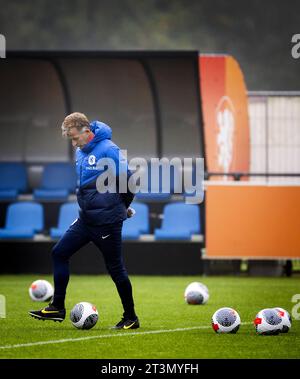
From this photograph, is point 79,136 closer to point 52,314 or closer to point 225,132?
point 52,314

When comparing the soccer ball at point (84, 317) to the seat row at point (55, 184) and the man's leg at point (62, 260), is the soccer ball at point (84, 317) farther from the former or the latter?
the seat row at point (55, 184)

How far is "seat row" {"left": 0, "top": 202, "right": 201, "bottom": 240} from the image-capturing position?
21.9 m

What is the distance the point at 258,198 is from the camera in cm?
2167

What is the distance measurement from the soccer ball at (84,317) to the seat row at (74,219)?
870cm

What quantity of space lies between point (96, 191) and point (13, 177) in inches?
440

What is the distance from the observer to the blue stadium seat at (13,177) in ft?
77.7

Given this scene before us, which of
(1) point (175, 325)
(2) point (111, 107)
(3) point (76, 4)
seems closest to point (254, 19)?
(3) point (76, 4)

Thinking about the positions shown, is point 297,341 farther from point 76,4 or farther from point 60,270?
point 76,4

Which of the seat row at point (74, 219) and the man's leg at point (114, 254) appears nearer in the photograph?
the man's leg at point (114, 254)

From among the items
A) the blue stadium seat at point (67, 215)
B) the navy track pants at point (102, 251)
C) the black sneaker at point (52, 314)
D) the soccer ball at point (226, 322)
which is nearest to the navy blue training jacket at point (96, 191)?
the navy track pants at point (102, 251)

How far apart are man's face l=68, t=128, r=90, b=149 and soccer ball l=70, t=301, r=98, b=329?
1658mm

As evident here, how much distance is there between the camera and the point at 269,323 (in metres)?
12.7

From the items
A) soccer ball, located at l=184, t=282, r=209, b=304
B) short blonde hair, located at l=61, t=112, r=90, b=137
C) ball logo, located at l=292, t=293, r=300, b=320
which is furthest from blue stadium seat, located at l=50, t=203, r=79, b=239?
short blonde hair, located at l=61, t=112, r=90, b=137

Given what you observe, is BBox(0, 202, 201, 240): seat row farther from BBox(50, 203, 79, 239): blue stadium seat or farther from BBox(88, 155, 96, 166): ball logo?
BBox(88, 155, 96, 166): ball logo
